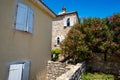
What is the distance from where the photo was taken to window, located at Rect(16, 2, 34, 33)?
653 centimetres

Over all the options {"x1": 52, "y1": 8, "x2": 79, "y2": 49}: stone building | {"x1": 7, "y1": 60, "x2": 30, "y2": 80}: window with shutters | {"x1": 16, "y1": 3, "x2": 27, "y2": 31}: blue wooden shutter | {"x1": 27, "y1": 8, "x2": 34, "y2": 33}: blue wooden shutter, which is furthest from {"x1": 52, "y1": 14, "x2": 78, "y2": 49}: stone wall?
{"x1": 16, "y1": 3, "x2": 27, "y2": 31}: blue wooden shutter

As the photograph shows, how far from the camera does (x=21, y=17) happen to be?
668 cm

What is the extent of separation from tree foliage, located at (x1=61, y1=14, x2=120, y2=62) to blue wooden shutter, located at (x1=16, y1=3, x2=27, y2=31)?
469 cm

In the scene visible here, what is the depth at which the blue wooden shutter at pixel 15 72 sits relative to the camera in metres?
6.10

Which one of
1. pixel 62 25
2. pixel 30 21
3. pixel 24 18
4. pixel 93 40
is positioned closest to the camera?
pixel 24 18

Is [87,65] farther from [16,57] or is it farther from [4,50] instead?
[4,50]

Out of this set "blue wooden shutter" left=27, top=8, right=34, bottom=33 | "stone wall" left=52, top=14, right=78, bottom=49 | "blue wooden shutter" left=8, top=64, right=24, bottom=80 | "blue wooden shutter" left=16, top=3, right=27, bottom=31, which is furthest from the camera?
"stone wall" left=52, top=14, right=78, bottom=49

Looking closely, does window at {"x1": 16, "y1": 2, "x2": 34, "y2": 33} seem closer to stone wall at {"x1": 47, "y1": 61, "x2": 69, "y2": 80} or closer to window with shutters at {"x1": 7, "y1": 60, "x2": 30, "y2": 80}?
window with shutters at {"x1": 7, "y1": 60, "x2": 30, "y2": 80}

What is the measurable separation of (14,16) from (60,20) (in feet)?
50.5

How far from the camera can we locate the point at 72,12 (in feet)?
66.6

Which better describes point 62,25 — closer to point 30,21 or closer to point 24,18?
point 30,21

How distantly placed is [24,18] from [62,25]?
570 inches

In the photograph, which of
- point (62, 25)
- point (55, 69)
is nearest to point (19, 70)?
point (55, 69)

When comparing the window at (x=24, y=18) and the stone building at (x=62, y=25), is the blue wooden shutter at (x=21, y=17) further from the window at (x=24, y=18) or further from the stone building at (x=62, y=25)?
the stone building at (x=62, y=25)
